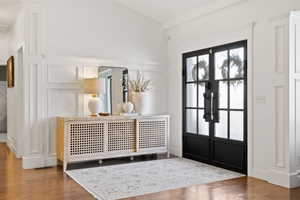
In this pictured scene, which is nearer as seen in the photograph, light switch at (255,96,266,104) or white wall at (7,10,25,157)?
light switch at (255,96,266,104)

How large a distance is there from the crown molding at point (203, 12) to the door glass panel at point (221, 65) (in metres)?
0.71

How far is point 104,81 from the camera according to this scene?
531 cm

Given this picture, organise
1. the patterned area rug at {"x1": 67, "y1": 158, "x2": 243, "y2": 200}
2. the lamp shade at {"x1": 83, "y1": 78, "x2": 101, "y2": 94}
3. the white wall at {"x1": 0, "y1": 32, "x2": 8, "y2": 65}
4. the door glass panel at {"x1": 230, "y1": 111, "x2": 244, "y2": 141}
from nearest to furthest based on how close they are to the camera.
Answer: the patterned area rug at {"x1": 67, "y1": 158, "x2": 243, "y2": 200}, the door glass panel at {"x1": 230, "y1": 111, "x2": 244, "y2": 141}, the lamp shade at {"x1": 83, "y1": 78, "x2": 101, "y2": 94}, the white wall at {"x1": 0, "y1": 32, "x2": 8, "y2": 65}

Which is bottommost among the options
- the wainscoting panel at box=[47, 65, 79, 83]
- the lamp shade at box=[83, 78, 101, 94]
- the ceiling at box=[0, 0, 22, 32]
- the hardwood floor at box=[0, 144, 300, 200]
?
the hardwood floor at box=[0, 144, 300, 200]

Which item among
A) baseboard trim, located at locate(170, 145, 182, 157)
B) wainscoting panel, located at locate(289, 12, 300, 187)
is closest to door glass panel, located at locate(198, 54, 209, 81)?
baseboard trim, located at locate(170, 145, 182, 157)

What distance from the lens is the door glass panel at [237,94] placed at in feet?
15.0

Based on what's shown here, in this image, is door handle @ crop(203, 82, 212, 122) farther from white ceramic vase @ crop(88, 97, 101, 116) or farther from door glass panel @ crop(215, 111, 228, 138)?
white ceramic vase @ crop(88, 97, 101, 116)

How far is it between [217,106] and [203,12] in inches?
64.0

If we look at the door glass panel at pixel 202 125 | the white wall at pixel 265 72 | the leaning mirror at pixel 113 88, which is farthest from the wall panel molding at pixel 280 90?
the leaning mirror at pixel 113 88

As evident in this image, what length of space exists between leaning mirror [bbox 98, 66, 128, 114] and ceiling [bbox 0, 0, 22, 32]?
6.09ft

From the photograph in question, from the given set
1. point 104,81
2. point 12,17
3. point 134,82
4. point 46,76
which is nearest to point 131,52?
point 134,82

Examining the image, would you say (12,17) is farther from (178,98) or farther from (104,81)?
(178,98)

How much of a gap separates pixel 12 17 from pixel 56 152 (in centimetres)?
306

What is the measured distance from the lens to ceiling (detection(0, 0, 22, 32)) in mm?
5223
